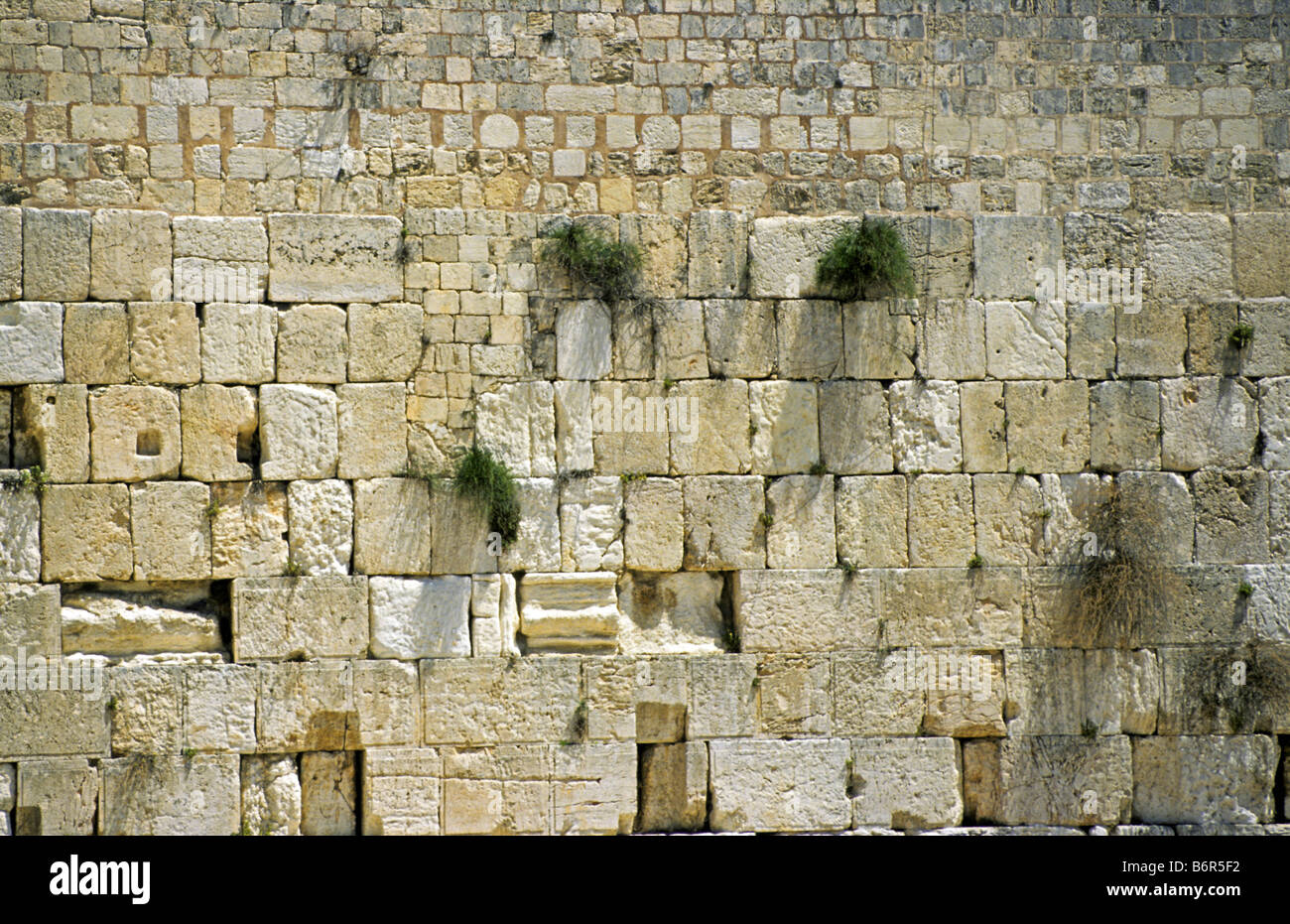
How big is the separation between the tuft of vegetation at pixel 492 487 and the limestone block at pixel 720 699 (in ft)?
4.32

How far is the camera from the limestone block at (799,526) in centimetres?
702

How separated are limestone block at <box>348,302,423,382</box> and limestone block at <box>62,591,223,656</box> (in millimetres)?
1626

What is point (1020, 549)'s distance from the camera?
7.14 meters

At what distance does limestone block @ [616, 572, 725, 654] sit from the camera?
7.00 m

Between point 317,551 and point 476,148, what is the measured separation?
2.52m

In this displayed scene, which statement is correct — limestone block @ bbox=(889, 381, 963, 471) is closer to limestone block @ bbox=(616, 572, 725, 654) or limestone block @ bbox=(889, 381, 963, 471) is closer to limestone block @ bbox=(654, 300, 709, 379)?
limestone block @ bbox=(654, 300, 709, 379)

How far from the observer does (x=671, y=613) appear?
23.1 ft

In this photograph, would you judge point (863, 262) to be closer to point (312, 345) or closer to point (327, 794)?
point (312, 345)

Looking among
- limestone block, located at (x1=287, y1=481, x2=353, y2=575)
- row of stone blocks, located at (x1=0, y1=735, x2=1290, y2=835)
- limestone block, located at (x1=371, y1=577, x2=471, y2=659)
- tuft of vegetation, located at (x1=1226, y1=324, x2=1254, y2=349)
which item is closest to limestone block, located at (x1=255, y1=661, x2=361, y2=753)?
row of stone blocks, located at (x1=0, y1=735, x2=1290, y2=835)

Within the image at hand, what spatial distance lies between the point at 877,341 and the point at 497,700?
3.06 meters

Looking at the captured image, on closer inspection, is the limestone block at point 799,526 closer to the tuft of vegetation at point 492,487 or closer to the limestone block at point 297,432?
the tuft of vegetation at point 492,487

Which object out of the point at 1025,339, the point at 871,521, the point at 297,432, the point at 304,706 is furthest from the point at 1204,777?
the point at 297,432

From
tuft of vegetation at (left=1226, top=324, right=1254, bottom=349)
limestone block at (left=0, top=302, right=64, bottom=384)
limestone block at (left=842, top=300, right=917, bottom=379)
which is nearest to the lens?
limestone block at (left=0, top=302, right=64, bottom=384)

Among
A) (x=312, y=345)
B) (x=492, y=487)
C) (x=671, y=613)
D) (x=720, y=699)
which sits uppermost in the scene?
(x=312, y=345)
